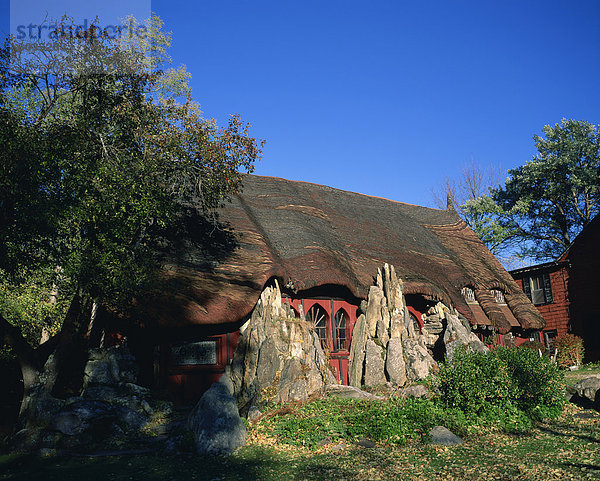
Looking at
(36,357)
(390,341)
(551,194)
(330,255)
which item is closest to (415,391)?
(390,341)

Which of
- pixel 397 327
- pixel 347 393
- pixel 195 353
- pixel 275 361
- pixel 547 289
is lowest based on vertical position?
pixel 347 393

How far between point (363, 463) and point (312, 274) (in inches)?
432

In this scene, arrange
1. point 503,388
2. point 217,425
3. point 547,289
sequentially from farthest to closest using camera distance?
point 547,289
point 503,388
point 217,425

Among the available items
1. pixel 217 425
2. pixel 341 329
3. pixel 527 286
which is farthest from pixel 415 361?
pixel 527 286

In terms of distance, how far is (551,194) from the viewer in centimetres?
4647

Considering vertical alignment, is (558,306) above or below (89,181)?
below

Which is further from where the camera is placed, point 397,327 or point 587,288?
point 587,288

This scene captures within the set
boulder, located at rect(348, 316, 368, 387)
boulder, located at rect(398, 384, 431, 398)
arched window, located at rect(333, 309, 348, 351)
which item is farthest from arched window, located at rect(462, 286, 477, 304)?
boulder, located at rect(398, 384, 431, 398)

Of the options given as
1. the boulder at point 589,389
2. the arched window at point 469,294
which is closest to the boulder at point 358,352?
the boulder at point 589,389

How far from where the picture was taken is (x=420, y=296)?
24.2 metres

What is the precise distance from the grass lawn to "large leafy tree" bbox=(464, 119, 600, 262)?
34.9m

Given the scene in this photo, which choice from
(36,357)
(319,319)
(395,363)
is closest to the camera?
(36,357)

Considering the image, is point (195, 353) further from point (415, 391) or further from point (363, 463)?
point (363, 463)

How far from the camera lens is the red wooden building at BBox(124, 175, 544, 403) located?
672 inches
